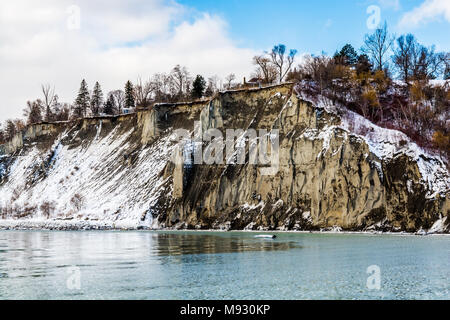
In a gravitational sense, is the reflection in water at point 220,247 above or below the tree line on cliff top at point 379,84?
below

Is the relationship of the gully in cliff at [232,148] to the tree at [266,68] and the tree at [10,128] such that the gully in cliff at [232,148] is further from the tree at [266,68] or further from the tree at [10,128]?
the tree at [10,128]

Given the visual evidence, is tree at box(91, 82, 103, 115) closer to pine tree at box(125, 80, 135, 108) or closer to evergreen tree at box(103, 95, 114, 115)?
evergreen tree at box(103, 95, 114, 115)

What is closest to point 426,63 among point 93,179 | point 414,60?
point 414,60

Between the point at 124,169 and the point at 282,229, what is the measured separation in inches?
1077

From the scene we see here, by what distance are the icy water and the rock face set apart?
1212cm

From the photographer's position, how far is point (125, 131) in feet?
250

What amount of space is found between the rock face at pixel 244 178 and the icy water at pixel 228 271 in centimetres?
1212

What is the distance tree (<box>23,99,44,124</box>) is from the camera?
343 feet

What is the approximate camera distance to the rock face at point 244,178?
46.5 metres

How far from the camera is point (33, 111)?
105 metres

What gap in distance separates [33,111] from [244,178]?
6537 centimetres

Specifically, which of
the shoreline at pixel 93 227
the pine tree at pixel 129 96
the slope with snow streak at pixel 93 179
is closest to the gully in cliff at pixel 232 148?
the slope with snow streak at pixel 93 179

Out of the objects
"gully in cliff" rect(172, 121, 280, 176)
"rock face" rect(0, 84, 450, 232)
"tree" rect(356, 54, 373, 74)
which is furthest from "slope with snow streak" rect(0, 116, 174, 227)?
"tree" rect(356, 54, 373, 74)
